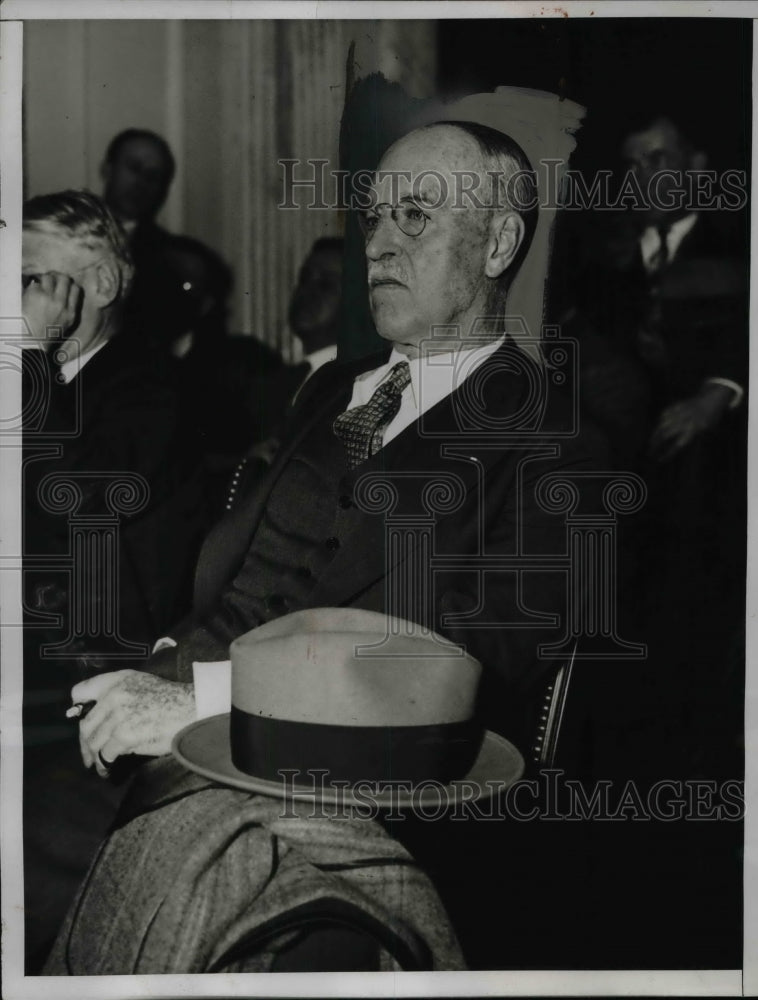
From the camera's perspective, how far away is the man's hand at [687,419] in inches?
79.9

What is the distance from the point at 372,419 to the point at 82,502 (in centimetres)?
65

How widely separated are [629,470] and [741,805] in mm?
783

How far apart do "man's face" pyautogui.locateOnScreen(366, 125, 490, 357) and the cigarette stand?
3.55ft

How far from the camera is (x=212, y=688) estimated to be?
2018mm

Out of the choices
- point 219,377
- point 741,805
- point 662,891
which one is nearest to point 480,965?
point 662,891

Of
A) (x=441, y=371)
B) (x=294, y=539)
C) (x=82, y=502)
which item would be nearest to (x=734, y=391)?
(x=441, y=371)

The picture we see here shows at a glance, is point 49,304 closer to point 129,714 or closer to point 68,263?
point 68,263

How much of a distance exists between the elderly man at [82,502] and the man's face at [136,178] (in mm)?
46

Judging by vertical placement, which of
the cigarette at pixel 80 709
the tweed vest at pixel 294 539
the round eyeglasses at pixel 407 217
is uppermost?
the round eyeglasses at pixel 407 217

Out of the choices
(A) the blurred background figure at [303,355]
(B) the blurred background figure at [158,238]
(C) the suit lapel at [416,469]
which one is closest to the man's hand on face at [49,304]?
(B) the blurred background figure at [158,238]

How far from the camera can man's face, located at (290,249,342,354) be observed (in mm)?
2014

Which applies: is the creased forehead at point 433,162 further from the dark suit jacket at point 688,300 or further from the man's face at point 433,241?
the dark suit jacket at point 688,300

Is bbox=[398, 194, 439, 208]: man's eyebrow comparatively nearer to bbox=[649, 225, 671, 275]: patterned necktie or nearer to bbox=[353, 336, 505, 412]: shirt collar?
bbox=[353, 336, 505, 412]: shirt collar

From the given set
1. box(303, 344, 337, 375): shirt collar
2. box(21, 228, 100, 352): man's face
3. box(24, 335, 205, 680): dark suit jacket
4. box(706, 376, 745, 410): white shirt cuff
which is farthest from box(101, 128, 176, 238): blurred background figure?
box(706, 376, 745, 410): white shirt cuff
